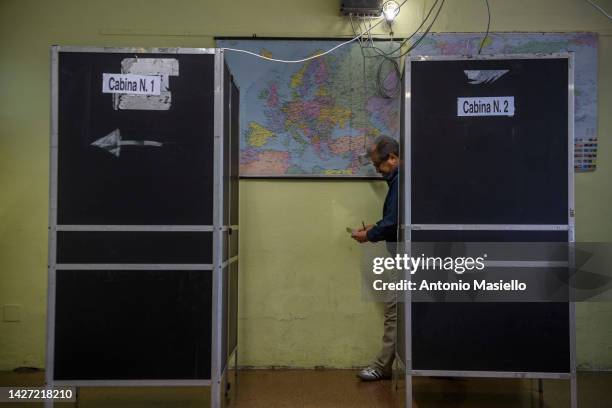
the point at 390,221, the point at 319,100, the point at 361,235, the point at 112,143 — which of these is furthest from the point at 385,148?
the point at 112,143

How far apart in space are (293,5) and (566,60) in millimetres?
2169

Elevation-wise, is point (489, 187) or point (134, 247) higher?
point (489, 187)

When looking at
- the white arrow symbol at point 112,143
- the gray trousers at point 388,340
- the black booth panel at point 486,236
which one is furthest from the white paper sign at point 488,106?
the white arrow symbol at point 112,143

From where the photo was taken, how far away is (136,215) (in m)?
2.80

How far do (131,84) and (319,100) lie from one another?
66.6 inches

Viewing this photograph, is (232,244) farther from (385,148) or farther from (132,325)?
(385,148)

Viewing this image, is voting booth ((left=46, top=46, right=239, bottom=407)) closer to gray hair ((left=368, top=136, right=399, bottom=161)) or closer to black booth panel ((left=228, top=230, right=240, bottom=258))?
black booth panel ((left=228, top=230, right=240, bottom=258))

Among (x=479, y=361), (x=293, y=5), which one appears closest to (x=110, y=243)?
(x=479, y=361)

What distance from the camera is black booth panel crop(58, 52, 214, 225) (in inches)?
110

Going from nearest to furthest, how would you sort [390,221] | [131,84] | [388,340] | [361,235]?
[131,84] < [390,221] < [361,235] < [388,340]

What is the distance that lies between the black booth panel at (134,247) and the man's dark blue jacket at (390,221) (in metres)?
1.25

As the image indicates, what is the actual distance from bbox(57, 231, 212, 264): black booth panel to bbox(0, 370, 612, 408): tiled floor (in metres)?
1.16

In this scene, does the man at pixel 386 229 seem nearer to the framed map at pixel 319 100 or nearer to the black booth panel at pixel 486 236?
the framed map at pixel 319 100

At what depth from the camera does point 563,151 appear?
2.86 meters
